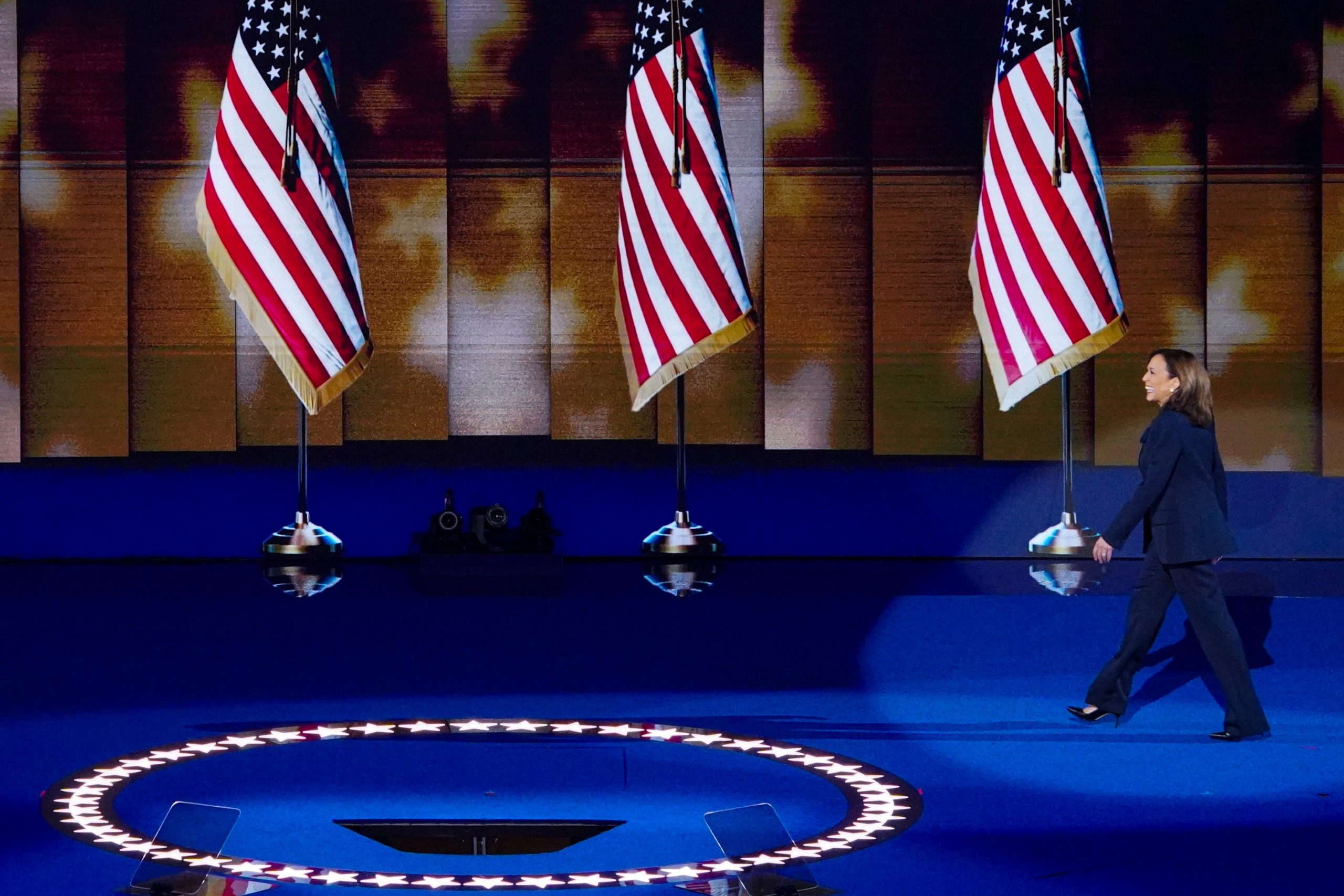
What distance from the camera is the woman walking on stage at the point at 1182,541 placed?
5301 millimetres

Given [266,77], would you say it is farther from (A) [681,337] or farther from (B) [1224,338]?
(B) [1224,338]

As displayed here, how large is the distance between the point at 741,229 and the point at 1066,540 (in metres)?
2.20

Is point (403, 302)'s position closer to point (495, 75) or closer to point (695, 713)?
point (495, 75)

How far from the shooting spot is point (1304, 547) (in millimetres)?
8961

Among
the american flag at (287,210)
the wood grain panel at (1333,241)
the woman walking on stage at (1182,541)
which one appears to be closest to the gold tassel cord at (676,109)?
the american flag at (287,210)

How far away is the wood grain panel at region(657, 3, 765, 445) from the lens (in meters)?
9.00

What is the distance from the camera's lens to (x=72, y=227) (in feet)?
29.1

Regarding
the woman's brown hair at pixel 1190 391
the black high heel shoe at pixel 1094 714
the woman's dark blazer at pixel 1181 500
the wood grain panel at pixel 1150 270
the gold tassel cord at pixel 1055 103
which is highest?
the gold tassel cord at pixel 1055 103

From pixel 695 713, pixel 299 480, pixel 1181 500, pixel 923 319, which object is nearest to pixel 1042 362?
pixel 923 319

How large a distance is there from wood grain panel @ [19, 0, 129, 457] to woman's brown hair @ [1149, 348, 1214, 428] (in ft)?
17.5

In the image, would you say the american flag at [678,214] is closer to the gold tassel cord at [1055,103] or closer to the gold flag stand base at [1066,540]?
the gold tassel cord at [1055,103]

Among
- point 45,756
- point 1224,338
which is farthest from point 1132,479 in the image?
point 45,756

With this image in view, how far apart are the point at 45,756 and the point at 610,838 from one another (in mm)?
1633

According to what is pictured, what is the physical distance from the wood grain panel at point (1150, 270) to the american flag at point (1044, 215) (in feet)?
3.84
